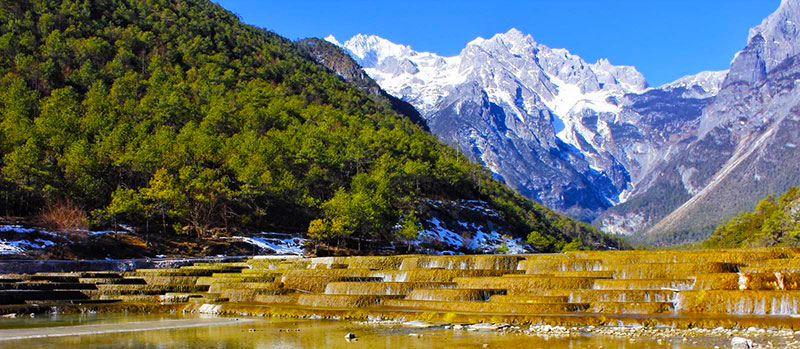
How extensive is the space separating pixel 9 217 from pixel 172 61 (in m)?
105

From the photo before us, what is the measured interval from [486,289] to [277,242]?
2155 inches

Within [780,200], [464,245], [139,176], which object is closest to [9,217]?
[139,176]

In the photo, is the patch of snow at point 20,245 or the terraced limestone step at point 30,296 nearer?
the terraced limestone step at point 30,296

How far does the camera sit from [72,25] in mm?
154375

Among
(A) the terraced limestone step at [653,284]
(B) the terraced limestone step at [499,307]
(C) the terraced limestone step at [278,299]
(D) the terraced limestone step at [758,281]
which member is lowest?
(C) the terraced limestone step at [278,299]

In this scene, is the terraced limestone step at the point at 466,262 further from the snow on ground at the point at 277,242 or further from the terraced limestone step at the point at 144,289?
the snow on ground at the point at 277,242

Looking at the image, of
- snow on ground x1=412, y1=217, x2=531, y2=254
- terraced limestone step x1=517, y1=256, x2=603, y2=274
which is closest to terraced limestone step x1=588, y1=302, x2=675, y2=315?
terraced limestone step x1=517, y1=256, x2=603, y2=274

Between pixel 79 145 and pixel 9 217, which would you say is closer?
pixel 9 217

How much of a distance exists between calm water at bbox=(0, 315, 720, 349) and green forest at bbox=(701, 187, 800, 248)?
123 meters

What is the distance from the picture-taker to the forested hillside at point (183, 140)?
3061 inches

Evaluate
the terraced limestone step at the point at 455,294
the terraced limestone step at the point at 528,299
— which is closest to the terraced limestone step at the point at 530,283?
the terraced limestone step at the point at 455,294

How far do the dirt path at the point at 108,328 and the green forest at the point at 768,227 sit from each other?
125 m

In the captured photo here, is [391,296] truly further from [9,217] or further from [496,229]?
[496,229]

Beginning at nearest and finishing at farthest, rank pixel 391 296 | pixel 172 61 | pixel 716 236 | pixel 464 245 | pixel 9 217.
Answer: pixel 391 296 < pixel 9 217 < pixel 464 245 < pixel 172 61 < pixel 716 236
